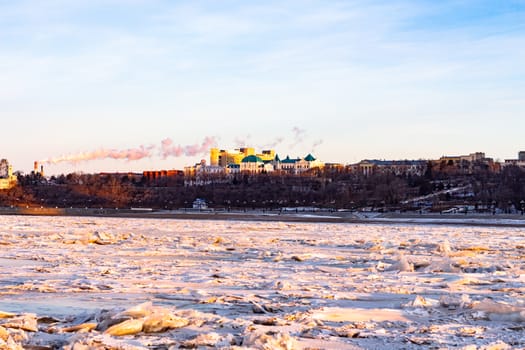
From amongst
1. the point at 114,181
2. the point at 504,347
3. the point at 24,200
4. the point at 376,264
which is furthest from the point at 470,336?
the point at 114,181

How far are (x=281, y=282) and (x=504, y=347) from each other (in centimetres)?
504

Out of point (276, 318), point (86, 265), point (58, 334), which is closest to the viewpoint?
point (58, 334)

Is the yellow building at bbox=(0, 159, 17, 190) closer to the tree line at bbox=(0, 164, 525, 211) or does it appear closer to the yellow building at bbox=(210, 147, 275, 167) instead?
the tree line at bbox=(0, 164, 525, 211)

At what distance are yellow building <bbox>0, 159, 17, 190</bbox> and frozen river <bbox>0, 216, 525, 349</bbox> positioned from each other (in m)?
94.0

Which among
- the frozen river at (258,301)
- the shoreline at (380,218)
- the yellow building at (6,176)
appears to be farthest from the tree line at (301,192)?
the frozen river at (258,301)

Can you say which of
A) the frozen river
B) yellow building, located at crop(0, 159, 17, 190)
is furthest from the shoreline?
yellow building, located at crop(0, 159, 17, 190)

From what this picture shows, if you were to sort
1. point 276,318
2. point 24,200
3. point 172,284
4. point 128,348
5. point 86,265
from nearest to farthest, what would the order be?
point 128,348 → point 276,318 → point 172,284 → point 86,265 → point 24,200

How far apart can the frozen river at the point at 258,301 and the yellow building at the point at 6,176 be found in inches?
3702

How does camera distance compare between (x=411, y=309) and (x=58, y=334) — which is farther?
(x=411, y=309)

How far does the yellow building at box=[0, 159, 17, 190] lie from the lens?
107250 mm

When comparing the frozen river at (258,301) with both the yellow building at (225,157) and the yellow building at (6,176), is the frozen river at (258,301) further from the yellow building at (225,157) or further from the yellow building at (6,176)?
the yellow building at (225,157)

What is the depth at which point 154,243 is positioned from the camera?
74.0ft

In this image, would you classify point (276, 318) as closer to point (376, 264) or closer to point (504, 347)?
point (504, 347)

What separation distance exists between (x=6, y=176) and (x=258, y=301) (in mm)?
117826
